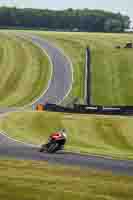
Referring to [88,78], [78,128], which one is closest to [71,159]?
[78,128]

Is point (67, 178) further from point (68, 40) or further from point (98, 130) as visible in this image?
point (68, 40)

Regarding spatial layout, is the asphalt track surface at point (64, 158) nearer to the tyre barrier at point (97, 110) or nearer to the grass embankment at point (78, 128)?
the grass embankment at point (78, 128)

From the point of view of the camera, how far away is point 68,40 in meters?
124

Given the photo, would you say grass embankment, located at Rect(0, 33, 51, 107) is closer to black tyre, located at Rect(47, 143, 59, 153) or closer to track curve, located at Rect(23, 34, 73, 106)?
track curve, located at Rect(23, 34, 73, 106)

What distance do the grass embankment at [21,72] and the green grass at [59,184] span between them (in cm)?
4863

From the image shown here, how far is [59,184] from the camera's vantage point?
78.3 ft

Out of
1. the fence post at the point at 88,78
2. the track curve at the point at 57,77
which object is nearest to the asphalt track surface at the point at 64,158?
the track curve at the point at 57,77

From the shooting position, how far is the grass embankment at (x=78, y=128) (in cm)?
4441

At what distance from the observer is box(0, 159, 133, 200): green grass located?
22.1 metres

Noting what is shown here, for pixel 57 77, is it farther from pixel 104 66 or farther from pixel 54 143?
pixel 54 143

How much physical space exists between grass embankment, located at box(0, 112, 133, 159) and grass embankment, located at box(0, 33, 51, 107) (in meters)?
24.2

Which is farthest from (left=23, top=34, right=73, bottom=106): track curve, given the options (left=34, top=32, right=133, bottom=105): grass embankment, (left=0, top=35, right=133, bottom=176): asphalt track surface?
(left=0, top=35, right=133, bottom=176): asphalt track surface

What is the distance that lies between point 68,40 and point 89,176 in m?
99.3

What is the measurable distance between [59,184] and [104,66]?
77.2 metres
